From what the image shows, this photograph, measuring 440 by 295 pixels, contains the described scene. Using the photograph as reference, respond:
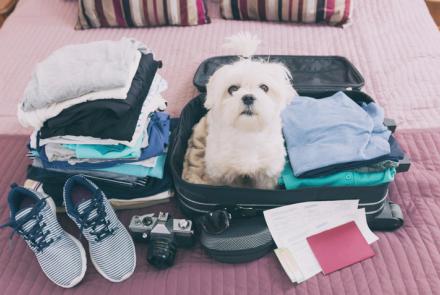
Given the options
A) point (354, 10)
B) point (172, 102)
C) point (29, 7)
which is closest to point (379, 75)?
point (354, 10)

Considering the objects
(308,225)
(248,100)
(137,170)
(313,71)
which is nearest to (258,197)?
(308,225)

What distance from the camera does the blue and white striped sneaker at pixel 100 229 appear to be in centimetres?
96

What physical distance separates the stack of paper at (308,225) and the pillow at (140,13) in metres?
1.26

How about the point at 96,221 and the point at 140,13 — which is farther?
the point at 140,13

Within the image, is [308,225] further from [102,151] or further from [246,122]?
[102,151]

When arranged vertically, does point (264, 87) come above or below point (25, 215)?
above

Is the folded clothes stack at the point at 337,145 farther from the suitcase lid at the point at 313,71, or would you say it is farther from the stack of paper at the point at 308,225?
the suitcase lid at the point at 313,71

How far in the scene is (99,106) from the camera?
3.14 feet

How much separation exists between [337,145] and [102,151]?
0.71m

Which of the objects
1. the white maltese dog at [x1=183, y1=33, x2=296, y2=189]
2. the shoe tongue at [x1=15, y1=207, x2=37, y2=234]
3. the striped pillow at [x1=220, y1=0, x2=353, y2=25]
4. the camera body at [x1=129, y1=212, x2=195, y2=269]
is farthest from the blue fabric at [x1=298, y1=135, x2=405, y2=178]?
the striped pillow at [x1=220, y1=0, x2=353, y2=25]

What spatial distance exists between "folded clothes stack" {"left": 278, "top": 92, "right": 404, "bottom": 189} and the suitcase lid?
186mm

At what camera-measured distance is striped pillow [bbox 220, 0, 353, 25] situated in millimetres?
1803

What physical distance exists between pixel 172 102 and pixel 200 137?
270 millimetres

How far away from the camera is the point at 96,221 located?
1003mm
